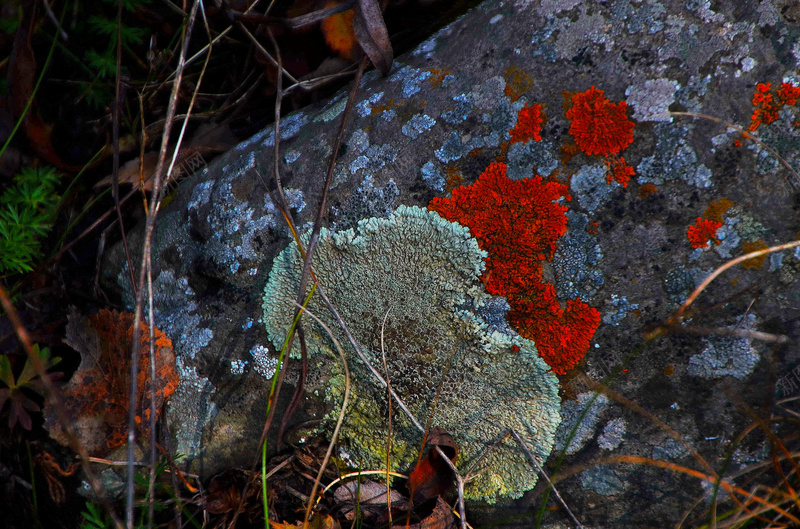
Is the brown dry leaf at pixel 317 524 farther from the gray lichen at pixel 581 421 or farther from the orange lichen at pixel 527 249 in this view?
the orange lichen at pixel 527 249

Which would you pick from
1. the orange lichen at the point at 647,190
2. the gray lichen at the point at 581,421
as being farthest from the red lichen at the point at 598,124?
the gray lichen at the point at 581,421

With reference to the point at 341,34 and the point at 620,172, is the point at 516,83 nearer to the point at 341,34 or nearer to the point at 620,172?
the point at 620,172

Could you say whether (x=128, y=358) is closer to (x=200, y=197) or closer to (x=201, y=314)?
(x=201, y=314)

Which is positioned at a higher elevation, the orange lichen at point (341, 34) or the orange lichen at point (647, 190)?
the orange lichen at point (341, 34)

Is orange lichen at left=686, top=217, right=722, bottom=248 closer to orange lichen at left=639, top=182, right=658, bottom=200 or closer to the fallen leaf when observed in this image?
orange lichen at left=639, top=182, right=658, bottom=200

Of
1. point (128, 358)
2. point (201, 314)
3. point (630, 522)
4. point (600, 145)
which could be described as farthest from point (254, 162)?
point (630, 522)

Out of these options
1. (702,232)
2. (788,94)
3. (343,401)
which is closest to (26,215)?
(343,401)
